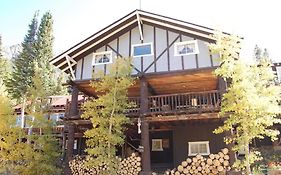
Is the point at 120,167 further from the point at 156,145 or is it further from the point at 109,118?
the point at 156,145

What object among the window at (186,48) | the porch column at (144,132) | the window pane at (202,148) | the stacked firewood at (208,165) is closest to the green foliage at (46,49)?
the porch column at (144,132)

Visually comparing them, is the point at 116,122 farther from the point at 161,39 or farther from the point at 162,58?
the point at 161,39

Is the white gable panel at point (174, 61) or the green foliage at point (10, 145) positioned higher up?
the white gable panel at point (174, 61)

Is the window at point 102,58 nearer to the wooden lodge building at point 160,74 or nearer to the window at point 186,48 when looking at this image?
the wooden lodge building at point 160,74

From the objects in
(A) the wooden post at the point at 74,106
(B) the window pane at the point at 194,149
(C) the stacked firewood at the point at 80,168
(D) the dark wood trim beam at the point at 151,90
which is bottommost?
(C) the stacked firewood at the point at 80,168

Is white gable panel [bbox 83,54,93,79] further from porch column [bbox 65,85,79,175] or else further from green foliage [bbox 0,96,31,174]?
green foliage [bbox 0,96,31,174]

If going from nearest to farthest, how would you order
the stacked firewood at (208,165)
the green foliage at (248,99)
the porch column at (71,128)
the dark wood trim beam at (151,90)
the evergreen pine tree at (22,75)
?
the green foliage at (248,99) < the stacked firewood at (208,165) < the porch column at (71,128) < the dark wood trim beam at (151,90) < the evergreen pine tree at (22,75)

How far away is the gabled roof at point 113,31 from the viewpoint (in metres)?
17.5

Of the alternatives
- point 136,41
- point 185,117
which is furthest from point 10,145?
point 185,117

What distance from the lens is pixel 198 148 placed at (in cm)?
1803

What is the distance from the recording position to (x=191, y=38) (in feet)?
57.2

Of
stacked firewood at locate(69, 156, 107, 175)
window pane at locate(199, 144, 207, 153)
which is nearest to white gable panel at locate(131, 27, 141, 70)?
window pane at locate(199, 144, 207, 153)

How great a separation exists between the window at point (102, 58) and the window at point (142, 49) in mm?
1672

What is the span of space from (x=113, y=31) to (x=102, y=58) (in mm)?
1871
